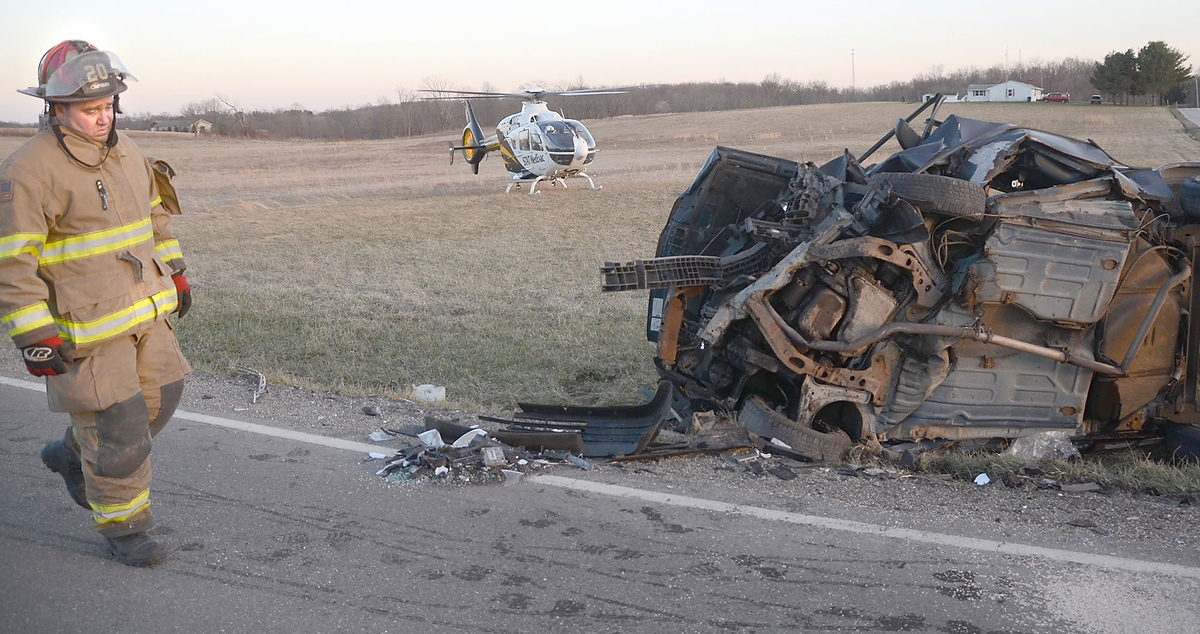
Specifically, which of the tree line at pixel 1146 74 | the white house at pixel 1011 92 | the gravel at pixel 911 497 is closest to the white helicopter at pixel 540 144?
the gravel at pixel 911 497

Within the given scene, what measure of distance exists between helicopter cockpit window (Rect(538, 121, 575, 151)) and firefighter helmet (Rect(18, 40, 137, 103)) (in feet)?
75.6

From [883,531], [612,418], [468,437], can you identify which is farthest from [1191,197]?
[468,437]

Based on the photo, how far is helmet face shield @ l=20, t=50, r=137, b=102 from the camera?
3.35 m

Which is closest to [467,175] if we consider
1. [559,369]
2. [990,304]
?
[559,369]

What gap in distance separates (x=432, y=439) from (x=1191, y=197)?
13.9 feet

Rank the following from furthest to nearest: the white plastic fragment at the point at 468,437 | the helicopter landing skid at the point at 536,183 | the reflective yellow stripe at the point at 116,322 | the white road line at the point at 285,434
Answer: the helicopter landing skid at the point at 536,183
the white road line at the point at 285,434
the white plastic fragment at the point at 468,437
the reflective yellow stripe at the point at 116,322

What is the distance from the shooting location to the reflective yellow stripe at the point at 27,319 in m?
3.22

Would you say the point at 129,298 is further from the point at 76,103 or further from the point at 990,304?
the point at 990,304

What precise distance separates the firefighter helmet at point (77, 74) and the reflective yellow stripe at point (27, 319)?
0.76 meters

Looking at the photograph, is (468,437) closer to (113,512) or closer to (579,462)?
(579,462)

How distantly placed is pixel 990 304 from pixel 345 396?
12.5ft

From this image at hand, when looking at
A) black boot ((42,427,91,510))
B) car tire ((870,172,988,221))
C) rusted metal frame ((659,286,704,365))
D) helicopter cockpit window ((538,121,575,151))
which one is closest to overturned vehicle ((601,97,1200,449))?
car tire ((870,172,988,221))

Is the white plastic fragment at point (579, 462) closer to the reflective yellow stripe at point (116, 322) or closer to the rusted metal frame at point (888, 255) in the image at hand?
the rusted metal frame at point (888, 255)

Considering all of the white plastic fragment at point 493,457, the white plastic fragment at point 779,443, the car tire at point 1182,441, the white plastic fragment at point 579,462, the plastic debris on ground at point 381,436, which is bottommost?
the car tire at point 1182,441
